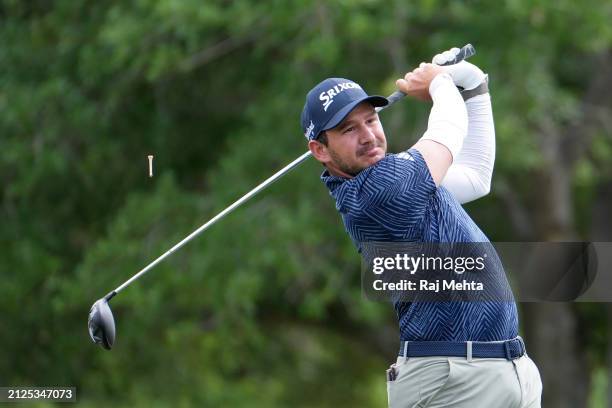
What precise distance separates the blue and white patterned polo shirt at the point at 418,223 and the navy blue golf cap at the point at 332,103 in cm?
20

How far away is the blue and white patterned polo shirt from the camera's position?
3531 millimetres

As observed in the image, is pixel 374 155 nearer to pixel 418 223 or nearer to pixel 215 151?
pixel 418 223

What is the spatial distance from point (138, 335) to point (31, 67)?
9.11 feet

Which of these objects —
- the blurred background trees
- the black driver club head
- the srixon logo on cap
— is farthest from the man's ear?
the blurred background trees

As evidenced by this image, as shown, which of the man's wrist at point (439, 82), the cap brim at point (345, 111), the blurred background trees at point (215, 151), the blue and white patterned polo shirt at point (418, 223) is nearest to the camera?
the blue and white patterned polo shirt at point (418, 223)

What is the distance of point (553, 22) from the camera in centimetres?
1072

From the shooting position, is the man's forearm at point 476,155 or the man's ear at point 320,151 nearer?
the man's ear at point 320,151

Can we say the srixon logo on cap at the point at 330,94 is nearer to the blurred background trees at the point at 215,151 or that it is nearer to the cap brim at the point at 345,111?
the cap brim at the point at 345,111

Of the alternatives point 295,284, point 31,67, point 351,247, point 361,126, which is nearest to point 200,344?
point 295,284

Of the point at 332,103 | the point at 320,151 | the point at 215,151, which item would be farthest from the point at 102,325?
the point at 215,151

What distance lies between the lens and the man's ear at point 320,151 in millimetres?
3795

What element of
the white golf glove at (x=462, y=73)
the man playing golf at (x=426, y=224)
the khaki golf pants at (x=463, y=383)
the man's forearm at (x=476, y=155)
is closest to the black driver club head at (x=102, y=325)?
the man playing golf at (x=426, y=224)

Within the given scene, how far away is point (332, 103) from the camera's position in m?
3.73

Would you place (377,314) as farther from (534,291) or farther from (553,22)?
(553,22)
